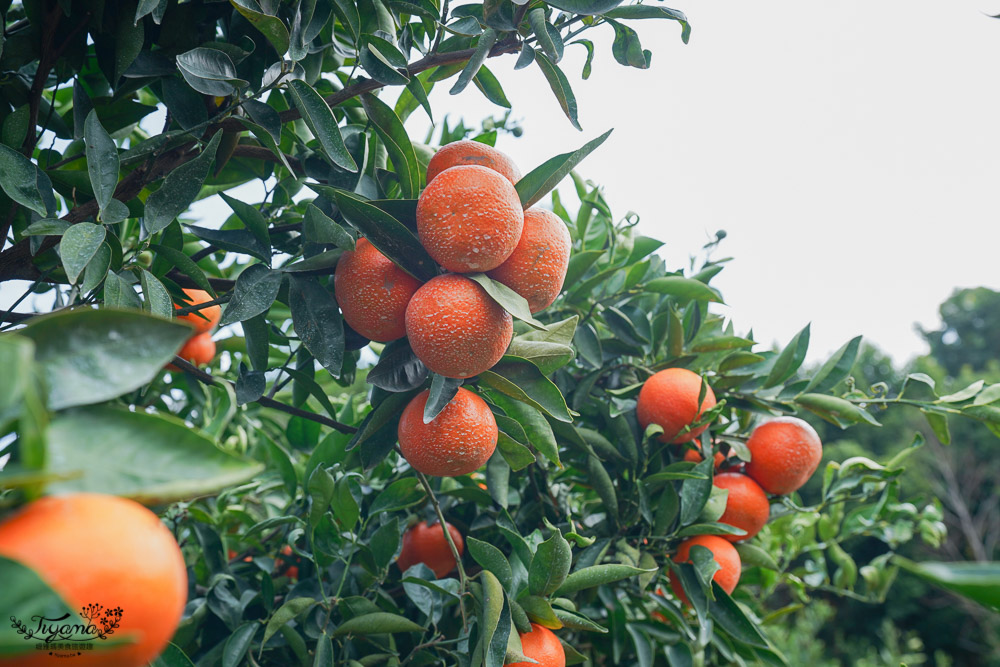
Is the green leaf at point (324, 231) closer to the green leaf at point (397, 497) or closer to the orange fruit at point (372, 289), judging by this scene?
the orange fruit at point (372, 289)

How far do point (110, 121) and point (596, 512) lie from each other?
→ 814 millimetres

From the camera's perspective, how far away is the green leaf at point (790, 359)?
2.85 ft

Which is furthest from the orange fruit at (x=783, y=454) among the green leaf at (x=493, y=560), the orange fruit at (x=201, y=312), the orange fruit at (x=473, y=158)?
the orange fruit at (x=201, y=312)

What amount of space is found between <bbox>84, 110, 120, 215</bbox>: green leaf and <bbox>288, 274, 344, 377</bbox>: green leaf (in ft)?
0.57

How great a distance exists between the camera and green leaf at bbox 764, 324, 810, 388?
868 mm

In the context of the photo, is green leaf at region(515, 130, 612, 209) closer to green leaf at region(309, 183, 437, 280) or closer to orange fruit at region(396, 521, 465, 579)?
green leaf at region(309, 183, 437, 280)

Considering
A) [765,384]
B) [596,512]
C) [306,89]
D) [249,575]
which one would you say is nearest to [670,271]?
[765,384]

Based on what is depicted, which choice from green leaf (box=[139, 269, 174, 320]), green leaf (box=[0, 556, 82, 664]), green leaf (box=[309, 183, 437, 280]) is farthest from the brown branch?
green leaf (box=[0, 556, 82, 664])

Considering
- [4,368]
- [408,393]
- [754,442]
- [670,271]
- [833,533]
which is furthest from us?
[833,533]

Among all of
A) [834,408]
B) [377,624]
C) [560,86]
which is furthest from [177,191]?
[834,408]

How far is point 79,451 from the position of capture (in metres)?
0.25

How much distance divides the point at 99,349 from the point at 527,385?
41 centimetres

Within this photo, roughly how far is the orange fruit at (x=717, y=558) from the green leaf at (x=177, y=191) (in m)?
0.69

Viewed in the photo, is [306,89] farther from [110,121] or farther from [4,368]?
[4,368]
